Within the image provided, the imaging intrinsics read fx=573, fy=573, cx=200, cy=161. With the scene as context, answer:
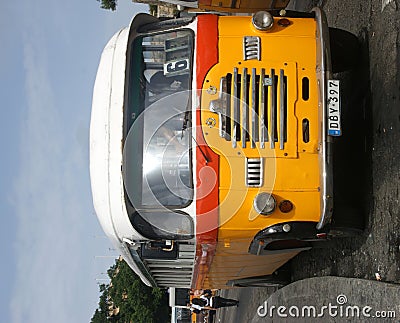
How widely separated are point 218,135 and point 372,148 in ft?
5.92

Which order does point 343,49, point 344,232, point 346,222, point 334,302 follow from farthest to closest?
point 334,302 → point 343,49 → point 344,232 → point 346,222

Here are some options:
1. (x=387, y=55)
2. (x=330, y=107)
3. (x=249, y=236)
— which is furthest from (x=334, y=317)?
(x=387, y=55)

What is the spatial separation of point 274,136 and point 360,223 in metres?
1.44

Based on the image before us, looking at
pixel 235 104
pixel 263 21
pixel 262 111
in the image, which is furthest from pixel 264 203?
pixel 263 21

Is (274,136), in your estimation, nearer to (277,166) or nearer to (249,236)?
(277,166)

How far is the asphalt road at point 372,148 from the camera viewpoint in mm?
5711

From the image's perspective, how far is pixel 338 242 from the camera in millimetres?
6973

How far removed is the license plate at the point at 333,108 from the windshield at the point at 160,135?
1.38 metres

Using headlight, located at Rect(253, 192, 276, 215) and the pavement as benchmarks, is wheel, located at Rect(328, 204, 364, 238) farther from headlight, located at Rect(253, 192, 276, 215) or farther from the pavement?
headlight, located at Rect(253, 192, 276, 215)

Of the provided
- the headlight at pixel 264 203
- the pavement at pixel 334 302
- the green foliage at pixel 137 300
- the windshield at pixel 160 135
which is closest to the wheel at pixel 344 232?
the pavement at pixel 334 302

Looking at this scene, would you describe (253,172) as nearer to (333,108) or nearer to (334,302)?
(333,108)

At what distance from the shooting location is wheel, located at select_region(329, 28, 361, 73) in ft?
20.8

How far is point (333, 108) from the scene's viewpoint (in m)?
5.57

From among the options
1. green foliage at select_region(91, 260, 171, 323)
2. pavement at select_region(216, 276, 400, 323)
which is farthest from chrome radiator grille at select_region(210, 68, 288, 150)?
green foliage at select_region(91, 260, 171, 323)
